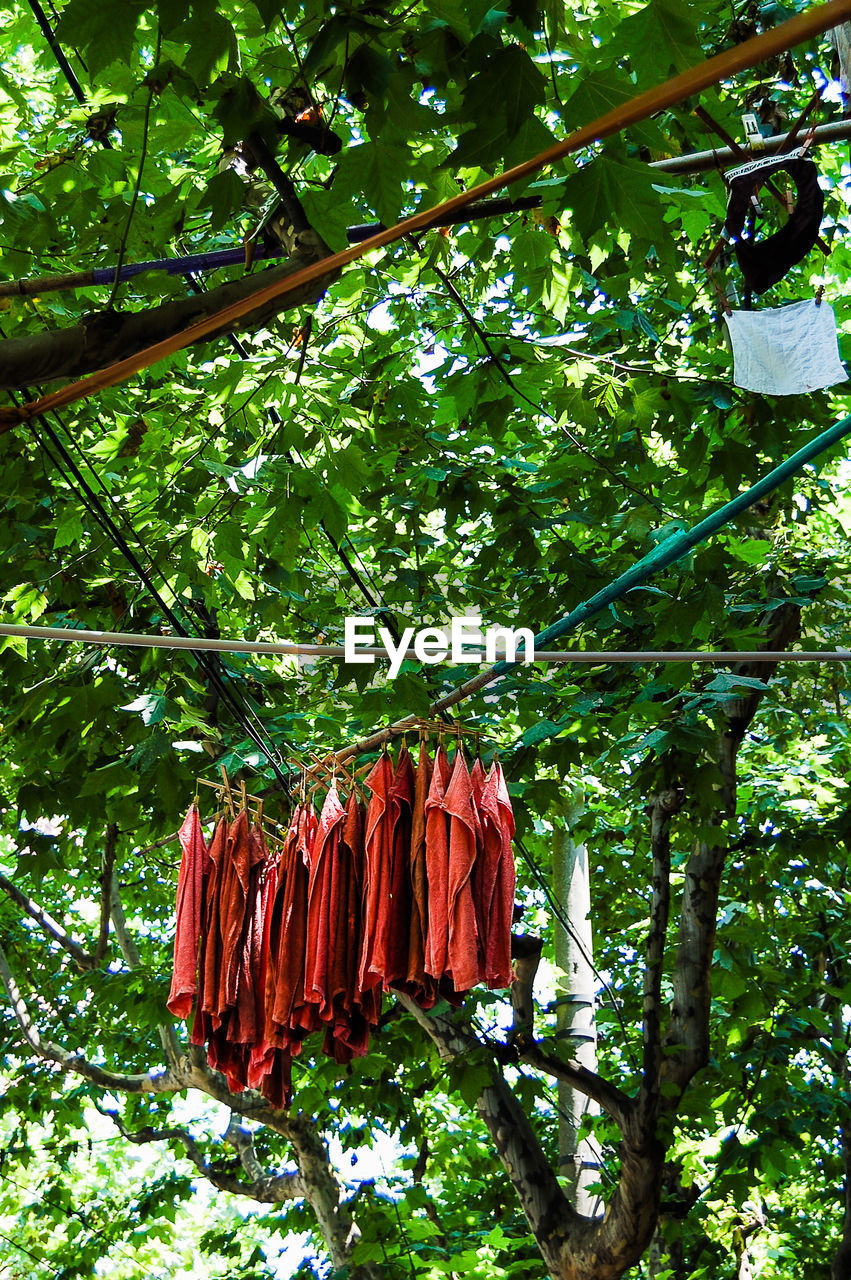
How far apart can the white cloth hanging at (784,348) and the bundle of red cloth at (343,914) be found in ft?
3.72

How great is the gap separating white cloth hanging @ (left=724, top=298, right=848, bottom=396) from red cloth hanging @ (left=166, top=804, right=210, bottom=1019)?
183 cm

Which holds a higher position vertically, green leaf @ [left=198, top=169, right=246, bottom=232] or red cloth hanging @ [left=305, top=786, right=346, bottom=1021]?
green leaf @ [left=198, top=169, right=246, bottom=232]

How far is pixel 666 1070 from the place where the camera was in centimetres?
546

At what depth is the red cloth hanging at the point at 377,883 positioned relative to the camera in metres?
2.71

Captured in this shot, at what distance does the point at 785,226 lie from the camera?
2.78 m

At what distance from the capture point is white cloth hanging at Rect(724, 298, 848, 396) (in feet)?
8.77

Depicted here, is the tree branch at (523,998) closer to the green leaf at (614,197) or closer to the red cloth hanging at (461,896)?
the red cloth hanging at (461,896)

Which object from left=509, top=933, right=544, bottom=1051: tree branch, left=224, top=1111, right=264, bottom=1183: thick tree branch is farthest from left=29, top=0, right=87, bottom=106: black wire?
left=224, top=1111, right=264, bottom=1183: thick tree branch

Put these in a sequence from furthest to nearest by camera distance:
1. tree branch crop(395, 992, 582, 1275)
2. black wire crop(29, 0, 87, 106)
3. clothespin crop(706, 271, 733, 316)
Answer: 1. tree branch crop(395, 992, 582, 1275)
2. clothespin crop(706, 271, 733, 316)
3. black wire crop(29, 0, 87, 106)

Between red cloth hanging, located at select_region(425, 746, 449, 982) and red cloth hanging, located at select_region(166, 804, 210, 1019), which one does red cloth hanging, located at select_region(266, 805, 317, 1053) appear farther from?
red cloth hanging, located at select_region(425, 746, 449, 982)

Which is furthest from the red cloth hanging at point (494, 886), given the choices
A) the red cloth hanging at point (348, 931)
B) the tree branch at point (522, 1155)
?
the tree branch at point (522, 1155)

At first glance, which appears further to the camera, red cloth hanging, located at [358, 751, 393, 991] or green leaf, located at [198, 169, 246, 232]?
red cloth hanging, located at [358, 751, 393, 991]

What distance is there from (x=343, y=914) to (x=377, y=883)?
0.50 feet

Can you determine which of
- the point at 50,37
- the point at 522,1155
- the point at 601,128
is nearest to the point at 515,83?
the point at 601,128
